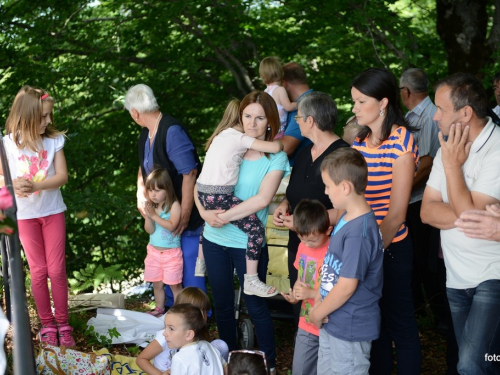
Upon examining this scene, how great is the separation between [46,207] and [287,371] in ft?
6.73

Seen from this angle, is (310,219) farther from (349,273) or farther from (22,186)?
(22,186)

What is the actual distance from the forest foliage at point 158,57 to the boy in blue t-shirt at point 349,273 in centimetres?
384

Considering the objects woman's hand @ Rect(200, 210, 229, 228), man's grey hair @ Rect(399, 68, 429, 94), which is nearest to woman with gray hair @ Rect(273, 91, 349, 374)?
woman's hand @ Rect(200, 210, 229, 228)

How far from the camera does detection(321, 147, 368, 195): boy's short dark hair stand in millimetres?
3211

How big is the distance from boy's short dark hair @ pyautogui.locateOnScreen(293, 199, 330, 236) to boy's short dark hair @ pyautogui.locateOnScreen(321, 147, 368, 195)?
392mm

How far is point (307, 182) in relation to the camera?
3861 millimetres

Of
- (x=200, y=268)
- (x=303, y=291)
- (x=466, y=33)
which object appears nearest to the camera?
(x=303, y=291)

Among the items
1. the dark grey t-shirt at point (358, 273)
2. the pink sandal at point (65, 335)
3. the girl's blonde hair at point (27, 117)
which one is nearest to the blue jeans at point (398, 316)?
the dark grey t-shirt at point (358, 273)

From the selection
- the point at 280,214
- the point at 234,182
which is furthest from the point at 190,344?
the point at 234,182

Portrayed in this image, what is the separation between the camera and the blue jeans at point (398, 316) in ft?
11.9

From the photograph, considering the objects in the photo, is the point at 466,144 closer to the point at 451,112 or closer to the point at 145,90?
the point at 451,112

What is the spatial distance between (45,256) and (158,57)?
4216 millimetres

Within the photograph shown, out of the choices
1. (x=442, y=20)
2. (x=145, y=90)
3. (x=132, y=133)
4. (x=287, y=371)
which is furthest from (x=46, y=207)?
(x=442, y=20)

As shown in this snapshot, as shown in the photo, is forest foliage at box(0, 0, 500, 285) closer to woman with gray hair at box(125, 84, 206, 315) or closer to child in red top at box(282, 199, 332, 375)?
woman with gray hair at box(125, 84, 206, 315)
